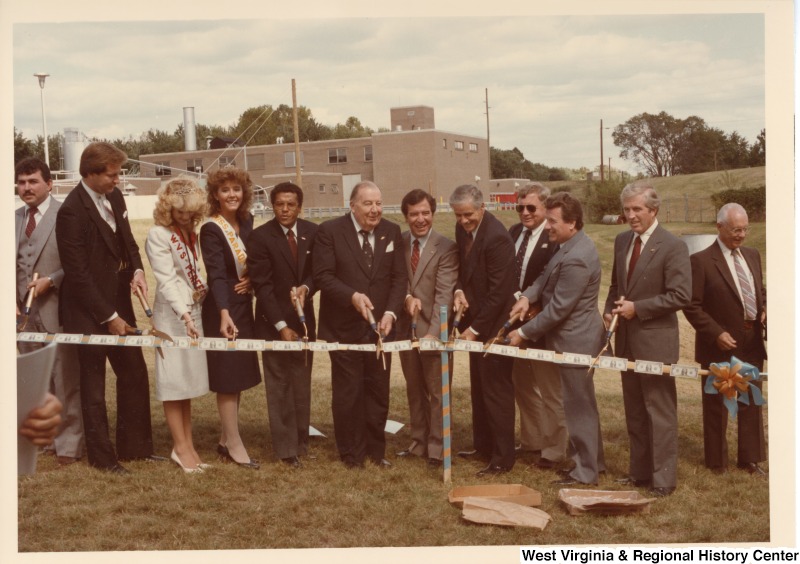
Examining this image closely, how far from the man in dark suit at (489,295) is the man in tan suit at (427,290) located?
0.44ft

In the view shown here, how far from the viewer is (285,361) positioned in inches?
253

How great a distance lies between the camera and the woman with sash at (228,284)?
626cm

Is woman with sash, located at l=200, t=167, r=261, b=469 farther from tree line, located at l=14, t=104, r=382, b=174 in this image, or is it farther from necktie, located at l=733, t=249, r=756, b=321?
necktie, located at l=733, t=249, r=756, b=321

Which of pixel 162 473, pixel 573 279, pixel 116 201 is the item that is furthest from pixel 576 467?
pixel 116 201

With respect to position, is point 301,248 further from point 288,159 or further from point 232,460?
point 288,159

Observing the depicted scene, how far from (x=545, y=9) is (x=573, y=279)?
71.9 inches

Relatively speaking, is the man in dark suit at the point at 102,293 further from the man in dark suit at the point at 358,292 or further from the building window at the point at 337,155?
the building window at the point at 337,155

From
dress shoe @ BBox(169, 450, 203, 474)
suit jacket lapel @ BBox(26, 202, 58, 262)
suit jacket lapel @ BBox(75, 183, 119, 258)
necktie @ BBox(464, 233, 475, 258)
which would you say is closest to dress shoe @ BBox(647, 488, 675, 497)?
necktie @ BBox(464, 233, 475, 258)

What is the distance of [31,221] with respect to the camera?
6320 millimetres

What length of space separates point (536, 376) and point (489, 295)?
924 mm

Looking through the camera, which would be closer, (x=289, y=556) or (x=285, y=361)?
(x=289, y=556)

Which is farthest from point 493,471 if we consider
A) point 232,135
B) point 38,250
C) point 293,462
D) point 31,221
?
point 232,135

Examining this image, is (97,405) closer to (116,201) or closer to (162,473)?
(162,473)

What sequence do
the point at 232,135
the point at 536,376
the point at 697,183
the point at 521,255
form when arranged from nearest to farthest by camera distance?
the point at 521,255 < the point at 536,376 < the point at 697,183 < the point at 232,135
